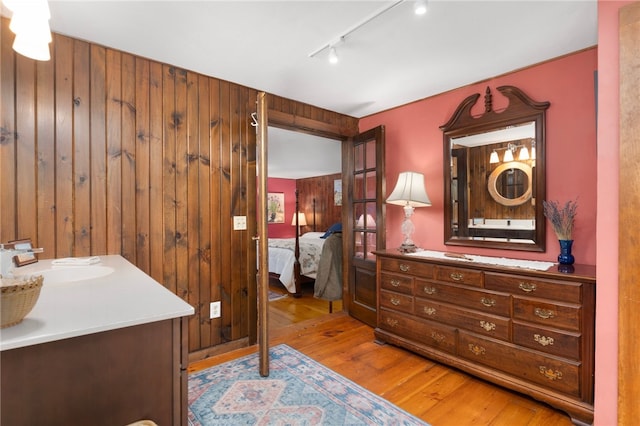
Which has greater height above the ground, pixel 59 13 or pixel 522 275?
pixel 59 13

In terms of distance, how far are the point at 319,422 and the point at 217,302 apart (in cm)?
128

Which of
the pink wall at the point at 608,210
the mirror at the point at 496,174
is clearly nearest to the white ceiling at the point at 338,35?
the mirror at the point at 496,174

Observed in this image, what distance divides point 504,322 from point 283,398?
1519mm

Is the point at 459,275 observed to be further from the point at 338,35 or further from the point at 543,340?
the point at 338,35

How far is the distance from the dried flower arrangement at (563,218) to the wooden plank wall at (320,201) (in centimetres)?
503

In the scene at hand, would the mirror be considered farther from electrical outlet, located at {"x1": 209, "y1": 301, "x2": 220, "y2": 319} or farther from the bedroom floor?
electrical outlet, located at {"x1": 209, "y1": 301, "x2": 220, "y2": 319}

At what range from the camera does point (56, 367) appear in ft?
2.69

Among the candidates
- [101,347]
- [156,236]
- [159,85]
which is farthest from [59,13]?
[101,347]

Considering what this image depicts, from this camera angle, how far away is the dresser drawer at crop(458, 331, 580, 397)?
180 centimetres

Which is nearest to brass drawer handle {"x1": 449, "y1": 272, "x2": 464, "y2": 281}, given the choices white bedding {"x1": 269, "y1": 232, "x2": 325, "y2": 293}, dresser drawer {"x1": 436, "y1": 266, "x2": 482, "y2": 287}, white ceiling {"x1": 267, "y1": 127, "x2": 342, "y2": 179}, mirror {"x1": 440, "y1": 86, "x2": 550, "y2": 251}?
dresser drawer {"x1": 436, "y1": 266, "x2": 482, "y2": 287}

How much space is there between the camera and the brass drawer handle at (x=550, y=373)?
1838 mm

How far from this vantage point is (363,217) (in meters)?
3.45

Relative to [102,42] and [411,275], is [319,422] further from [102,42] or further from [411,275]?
[102,42]

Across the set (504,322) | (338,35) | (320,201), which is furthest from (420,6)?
(320,201)
